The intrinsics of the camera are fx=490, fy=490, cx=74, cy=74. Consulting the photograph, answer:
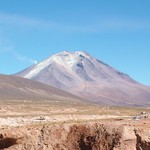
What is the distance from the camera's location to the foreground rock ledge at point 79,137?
17.7 metres

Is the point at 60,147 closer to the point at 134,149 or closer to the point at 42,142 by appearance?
the point at 42,142

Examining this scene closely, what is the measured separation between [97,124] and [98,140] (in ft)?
2.37

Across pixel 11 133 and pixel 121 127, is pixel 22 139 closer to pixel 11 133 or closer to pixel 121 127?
pixel 11 133

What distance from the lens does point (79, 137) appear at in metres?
18.4

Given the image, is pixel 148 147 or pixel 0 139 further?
pixel 0 139

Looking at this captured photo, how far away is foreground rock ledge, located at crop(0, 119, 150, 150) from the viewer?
1766 cm

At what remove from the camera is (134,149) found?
17453mm

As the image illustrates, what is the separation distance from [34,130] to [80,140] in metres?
1.82

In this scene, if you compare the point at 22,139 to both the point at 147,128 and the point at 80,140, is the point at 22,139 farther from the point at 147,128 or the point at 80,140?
the point at 147,128

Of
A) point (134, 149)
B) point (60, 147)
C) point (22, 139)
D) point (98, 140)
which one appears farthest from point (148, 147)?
point (22, 139)

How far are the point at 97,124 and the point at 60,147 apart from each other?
1632 mm

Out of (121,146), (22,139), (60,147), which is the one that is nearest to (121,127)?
(121,146)

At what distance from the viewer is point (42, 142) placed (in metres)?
18.3

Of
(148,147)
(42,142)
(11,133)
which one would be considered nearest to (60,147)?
(42,142)
